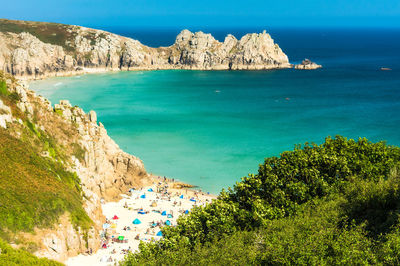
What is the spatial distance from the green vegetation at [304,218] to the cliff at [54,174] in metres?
13.8

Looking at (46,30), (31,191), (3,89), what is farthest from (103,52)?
(31,191)

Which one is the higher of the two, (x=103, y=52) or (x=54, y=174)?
(x=103, y=52)

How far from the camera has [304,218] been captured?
76.9ft

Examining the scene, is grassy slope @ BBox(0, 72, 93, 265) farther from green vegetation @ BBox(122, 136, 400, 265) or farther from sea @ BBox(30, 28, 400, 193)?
sea @ BBox(30, 28, 400, 193)

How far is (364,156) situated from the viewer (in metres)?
32.8

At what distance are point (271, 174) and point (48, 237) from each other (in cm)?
2293

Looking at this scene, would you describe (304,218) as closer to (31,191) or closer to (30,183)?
(31,191)

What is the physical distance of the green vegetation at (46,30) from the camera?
16700 centimetres

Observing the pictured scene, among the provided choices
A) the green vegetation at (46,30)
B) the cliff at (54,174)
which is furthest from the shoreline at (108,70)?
the cliff at (54,174)

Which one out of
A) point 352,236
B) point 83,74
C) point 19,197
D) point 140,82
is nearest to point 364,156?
point 352,236

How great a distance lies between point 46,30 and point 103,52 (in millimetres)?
36671

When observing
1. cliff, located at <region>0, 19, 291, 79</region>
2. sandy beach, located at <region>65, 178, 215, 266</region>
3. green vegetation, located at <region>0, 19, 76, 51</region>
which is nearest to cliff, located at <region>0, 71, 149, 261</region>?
sandy beach, located at <region>65, 178, 215, 266</region>

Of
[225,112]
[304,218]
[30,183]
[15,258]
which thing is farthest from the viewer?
[225,112]

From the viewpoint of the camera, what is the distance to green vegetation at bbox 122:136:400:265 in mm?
18141
